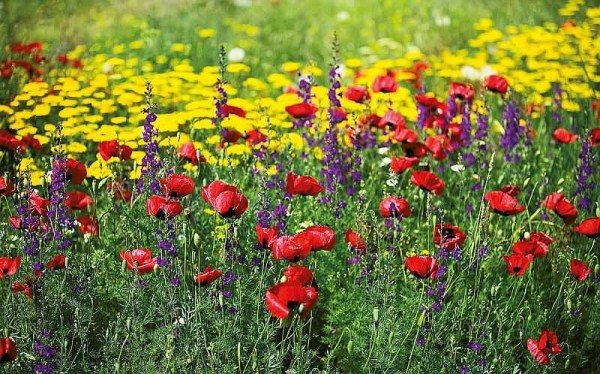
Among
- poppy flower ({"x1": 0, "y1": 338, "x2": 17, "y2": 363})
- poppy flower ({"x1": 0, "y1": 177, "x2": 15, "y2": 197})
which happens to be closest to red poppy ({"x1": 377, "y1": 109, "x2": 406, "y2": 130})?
poppy flower ({"x1": 0, "y1": 177, "x2": 15, "y2": 197})

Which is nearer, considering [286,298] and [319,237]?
[286,298]

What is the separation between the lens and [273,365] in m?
2.34

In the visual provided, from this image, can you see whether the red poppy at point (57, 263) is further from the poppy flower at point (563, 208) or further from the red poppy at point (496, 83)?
the red poppy at point (496, 83)

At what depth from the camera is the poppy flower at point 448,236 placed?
2.63 metres

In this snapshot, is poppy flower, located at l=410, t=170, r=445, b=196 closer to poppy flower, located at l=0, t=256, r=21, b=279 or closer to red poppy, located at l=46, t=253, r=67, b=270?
red poppy, located at l=46, t=253, r=67, b=270

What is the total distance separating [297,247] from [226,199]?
0.25m

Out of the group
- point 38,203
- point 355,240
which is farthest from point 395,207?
point 38,203

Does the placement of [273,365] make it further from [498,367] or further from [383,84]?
[383,84]

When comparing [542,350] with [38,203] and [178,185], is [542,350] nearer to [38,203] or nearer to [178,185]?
[178,185]

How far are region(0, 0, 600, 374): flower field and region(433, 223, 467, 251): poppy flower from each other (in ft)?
0.04

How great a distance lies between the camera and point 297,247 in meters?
2.27

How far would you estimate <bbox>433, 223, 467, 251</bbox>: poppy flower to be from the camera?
8.64ft

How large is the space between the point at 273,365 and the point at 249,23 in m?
5.07

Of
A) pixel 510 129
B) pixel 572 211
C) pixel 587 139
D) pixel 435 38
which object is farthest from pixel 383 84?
pixel 435 38
